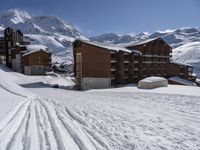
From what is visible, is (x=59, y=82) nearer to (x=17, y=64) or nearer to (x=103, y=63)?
(x=103, y=63)

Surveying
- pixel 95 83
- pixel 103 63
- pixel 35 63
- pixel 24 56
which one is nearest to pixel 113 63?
pixel 103 63

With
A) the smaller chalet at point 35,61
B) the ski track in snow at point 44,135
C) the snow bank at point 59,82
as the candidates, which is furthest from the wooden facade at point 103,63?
the ski track in snow at point 44,135

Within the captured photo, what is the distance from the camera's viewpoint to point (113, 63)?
190 feet

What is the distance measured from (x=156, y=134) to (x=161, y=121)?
3348mm

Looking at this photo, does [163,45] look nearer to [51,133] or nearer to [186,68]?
[186,68]

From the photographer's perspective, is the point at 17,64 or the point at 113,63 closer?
the point at 113,63

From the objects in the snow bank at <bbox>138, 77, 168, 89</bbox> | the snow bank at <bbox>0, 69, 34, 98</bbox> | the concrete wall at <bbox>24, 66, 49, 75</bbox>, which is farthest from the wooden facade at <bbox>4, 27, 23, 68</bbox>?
the snow bank at <bbox>138, 77, 168, 89</bbox>

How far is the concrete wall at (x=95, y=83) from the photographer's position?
57.0m

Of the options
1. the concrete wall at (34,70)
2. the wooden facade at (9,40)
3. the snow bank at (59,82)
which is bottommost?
the snow bank at (59,82)

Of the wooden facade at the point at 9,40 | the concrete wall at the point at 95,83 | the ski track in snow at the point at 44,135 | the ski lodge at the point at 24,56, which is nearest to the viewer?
the ski track in snow at the point at 44,135

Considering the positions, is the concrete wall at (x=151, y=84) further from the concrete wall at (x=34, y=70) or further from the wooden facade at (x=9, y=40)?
the wooden facade at (x=9, y=40)

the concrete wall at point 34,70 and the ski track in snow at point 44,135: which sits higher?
the concrete wall at point 34,70

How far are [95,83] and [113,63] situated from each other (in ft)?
18.0

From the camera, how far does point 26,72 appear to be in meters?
82.9
